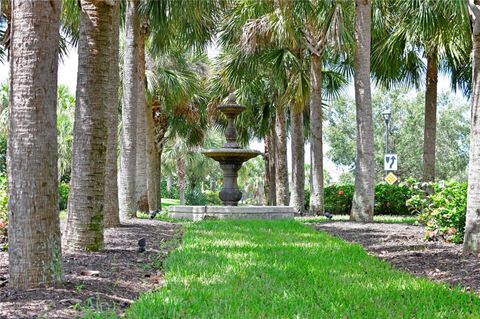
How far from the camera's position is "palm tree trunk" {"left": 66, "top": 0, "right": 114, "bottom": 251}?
21.3 feet

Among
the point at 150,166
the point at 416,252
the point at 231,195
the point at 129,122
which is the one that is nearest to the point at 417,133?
the point at 150,166

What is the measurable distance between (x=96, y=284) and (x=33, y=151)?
1.20m

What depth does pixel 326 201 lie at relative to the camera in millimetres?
19203

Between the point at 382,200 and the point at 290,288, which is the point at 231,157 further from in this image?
the point at 290,288

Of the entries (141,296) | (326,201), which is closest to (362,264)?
(141,296)

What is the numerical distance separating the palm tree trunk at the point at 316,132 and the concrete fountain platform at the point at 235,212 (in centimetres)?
236

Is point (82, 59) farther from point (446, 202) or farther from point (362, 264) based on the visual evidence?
point (446, 202)

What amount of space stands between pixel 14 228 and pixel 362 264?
350cm

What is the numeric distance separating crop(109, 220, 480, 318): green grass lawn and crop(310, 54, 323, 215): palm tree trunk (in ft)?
27.2

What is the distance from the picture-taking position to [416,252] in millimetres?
7402

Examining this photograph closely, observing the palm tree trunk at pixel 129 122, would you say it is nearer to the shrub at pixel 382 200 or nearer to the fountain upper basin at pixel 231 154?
the fountain upper basin at pixel 231 154

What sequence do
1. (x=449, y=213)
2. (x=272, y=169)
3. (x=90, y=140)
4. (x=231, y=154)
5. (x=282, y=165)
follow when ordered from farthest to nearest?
1. (x=272, y=169)
2. (x=282, y=165)
3. (x=231, y=154)
4. (x=449, y=213)
5. (x=90, y=140)

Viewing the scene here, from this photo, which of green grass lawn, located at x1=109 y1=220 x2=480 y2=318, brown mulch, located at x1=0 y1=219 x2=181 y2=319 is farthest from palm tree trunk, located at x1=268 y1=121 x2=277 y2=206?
green grass lawn, located at x1=109 y1=220 x2=480 y2=318

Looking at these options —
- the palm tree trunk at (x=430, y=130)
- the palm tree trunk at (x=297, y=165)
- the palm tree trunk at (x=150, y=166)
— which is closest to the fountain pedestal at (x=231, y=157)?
the palm tree trunk at (x=297, y=165)
